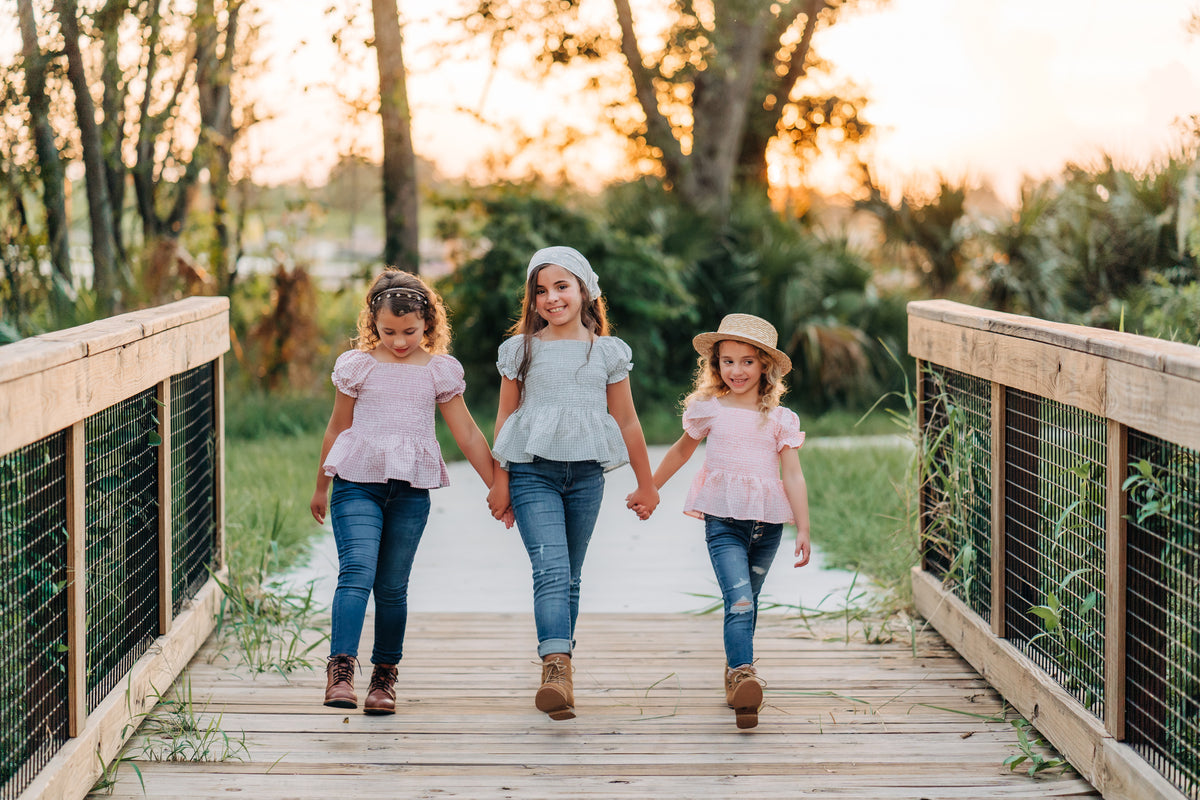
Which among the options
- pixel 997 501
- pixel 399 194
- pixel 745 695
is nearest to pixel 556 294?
pixel 745 695

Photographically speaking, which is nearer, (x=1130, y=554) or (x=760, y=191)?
(x=1130, y=554)

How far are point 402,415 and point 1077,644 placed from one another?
1958 mm

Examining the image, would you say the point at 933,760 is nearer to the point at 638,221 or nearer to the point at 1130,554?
the point at 1130,554

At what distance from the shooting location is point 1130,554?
2.85m

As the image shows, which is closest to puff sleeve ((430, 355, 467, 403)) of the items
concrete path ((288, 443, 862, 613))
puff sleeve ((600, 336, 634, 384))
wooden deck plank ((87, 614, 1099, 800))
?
puff sleeve ((600, 336, 634, 384))

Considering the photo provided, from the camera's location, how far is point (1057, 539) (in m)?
3.20

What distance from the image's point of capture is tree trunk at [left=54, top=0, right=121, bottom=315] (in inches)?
310

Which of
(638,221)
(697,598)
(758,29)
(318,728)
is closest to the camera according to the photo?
(318,728)

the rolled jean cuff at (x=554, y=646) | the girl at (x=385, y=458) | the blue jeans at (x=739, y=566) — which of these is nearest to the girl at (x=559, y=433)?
the rolled jean cuff at (x=554, y=646)

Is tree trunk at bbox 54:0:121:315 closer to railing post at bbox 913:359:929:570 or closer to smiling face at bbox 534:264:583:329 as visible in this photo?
smiling face at bbox 534:264:583:329

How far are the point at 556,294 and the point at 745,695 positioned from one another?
4.10ft

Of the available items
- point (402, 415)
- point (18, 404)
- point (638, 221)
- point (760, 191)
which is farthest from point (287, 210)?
point (18, 404)

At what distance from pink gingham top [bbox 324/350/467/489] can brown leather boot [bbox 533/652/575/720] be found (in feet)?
2.00

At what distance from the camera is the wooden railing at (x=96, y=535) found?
2.57 meters
